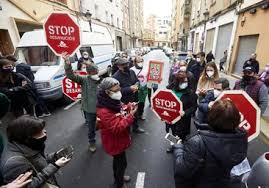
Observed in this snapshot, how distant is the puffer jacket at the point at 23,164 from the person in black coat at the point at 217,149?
118 cm

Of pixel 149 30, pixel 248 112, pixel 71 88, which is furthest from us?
pixel 149 30

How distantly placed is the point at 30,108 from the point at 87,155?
215cm

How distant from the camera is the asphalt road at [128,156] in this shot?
9.72 ft

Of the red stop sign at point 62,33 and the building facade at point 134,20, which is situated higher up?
the building facade at point 134,20

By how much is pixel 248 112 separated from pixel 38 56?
6702 millimetres

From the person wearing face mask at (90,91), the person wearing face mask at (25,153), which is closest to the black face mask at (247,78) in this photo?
the person wearing face mask at (90,91)

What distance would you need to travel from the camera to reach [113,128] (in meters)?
2.12

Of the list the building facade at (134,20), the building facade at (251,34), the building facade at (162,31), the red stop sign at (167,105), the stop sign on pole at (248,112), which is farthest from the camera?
the building facade at (162,31)

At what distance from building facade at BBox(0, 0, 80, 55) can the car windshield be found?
2.90m

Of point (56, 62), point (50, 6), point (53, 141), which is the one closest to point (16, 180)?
point (53, 141)

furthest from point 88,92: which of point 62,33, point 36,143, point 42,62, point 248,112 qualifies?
point 42,62

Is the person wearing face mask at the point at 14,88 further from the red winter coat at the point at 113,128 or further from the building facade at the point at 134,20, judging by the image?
the building facade at the point at 134,20

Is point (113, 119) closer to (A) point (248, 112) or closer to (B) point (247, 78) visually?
(A) point (248, 112)

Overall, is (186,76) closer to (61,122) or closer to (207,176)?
(207,176)
